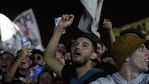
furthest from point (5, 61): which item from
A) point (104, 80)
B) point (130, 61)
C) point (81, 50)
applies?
point (130, 61)

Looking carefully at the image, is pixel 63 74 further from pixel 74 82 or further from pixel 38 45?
pixel 38 45

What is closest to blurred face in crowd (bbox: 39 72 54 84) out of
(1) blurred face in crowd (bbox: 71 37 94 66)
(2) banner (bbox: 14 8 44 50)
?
(1) blurred face in crowd (bbox: 71 37 94 66)

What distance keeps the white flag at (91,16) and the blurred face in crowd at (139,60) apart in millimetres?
1252

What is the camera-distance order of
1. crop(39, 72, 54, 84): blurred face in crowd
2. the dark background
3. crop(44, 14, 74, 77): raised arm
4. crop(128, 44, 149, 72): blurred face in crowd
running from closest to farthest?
crop(128, 44, 149, 72): blurred face in crowd < crop(44, 14, 74, 77): raised arm < crop(39, 72, 54, 84): blurred face in crowd < the dark background

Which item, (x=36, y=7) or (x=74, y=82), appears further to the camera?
(x=36, y=7)

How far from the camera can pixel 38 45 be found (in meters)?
10.8

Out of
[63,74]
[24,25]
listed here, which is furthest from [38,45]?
[63,74]

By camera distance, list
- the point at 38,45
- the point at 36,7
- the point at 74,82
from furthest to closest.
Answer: the point at 36,7, the point at 38,45, the point at 74,82

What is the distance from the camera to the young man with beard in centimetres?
529

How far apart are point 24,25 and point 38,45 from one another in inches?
26.3

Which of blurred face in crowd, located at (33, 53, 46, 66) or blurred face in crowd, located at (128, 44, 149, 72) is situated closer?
blurred face in crowd, located at (128, 44, 149, 72)

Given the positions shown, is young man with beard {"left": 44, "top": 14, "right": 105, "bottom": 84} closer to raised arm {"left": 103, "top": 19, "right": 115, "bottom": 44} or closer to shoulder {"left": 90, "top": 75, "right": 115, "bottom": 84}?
shoulder {"left": 90, "top": 75, "right": 115, "bottom": 84}

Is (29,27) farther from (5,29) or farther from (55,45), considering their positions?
(55,45)

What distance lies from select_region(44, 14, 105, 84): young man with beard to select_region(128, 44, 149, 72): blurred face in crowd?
1.34 feet
